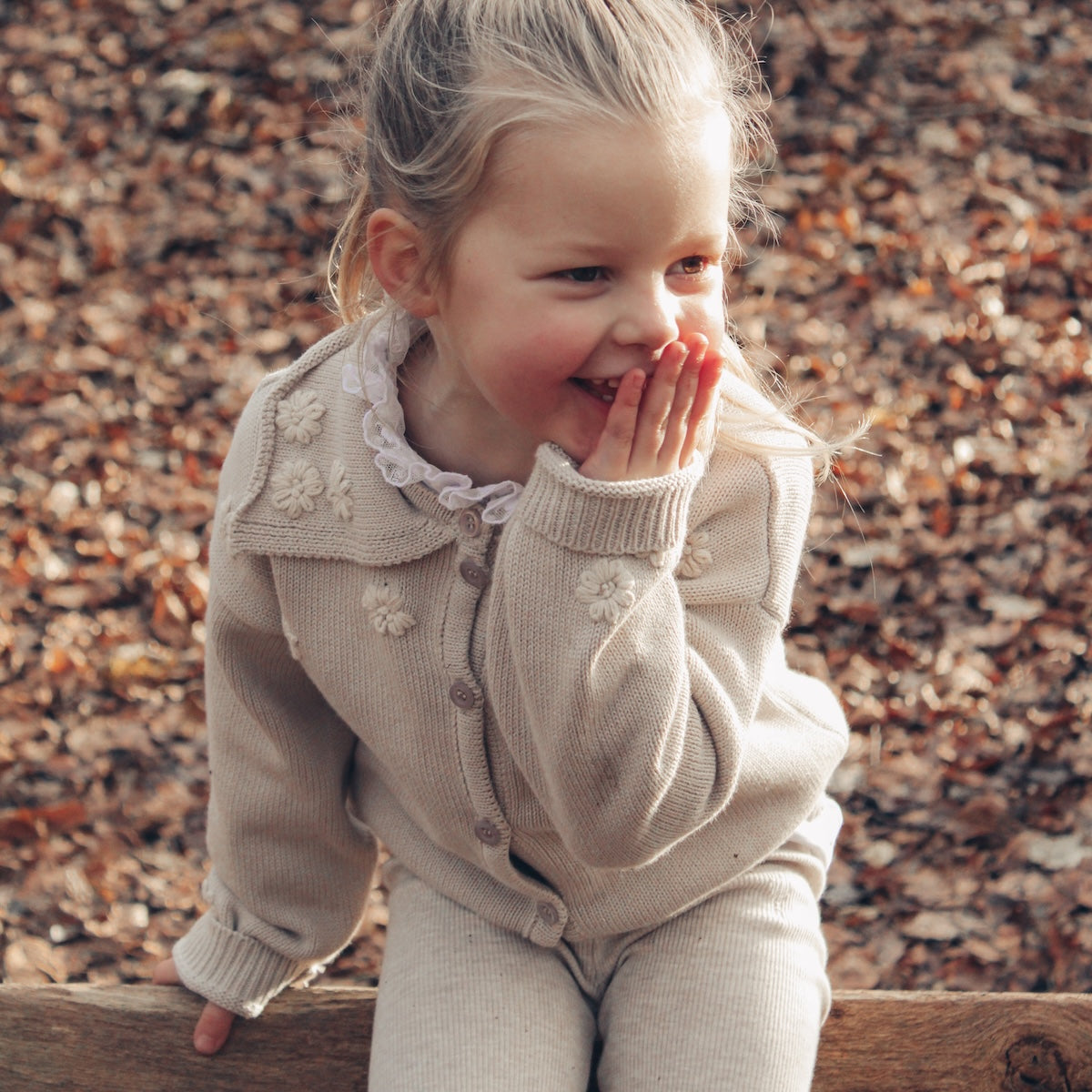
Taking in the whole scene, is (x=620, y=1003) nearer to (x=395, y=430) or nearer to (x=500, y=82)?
(x=395, y=430)

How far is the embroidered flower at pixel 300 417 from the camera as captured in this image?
186 cm

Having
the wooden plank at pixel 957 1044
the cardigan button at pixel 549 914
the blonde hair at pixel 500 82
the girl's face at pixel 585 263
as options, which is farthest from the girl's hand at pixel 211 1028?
the blonde hair at pixel 500 82

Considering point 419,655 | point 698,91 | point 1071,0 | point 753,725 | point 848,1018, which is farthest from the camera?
point 1071,0

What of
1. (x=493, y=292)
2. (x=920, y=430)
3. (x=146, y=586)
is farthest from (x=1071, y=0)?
(x=493, y=292)

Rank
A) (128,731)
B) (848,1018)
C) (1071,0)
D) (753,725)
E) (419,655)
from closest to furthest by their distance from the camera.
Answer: (419,655)
(753,725)
(848,1018)
(128,731)
(1071,0)

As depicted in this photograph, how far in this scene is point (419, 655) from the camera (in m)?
1.79

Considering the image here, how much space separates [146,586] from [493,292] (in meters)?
2.17

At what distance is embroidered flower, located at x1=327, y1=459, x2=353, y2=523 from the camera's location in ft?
5.89

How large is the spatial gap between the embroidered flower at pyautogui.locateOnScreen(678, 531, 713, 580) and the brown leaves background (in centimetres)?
136

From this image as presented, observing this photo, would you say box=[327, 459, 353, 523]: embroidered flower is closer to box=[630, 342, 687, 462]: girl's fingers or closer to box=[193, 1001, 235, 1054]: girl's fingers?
box=[630, 342, 687, 462]: girl's fingers

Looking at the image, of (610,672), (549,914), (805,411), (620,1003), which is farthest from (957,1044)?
(805,411)

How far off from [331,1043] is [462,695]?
729mm

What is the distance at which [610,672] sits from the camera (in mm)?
1565

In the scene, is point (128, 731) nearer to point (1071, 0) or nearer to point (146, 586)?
point (146, 586)
